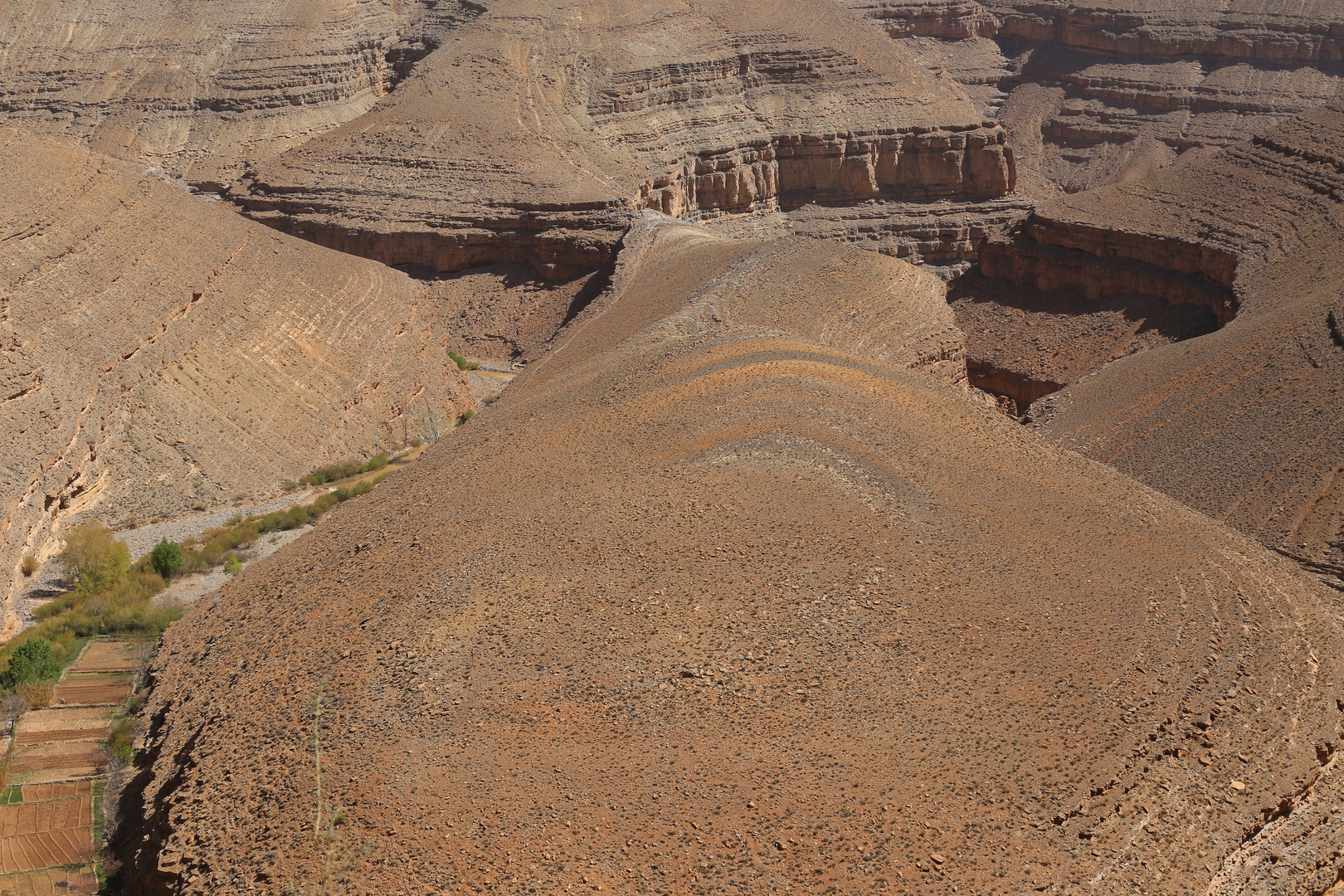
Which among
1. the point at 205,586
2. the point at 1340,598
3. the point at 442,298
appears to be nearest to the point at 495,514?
the point at 205,586

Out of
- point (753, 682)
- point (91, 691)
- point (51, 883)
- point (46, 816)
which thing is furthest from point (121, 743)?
point (753, 682)

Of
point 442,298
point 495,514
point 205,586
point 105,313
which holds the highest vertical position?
point 495,514

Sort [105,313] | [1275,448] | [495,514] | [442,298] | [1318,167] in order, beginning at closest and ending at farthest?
[495,514], [1275,448], [105,313], [1318,167], [442,298]

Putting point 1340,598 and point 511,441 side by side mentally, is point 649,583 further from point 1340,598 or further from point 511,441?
point 1340,598

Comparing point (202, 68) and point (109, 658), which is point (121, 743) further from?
point (202, 68)

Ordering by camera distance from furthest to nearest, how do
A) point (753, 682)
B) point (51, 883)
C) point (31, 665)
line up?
point (31, 665)
point (51, 883)
point (753, 682)

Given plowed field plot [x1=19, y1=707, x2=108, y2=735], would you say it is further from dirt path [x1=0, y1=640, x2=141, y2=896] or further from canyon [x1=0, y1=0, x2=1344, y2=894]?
canyon [x1=0, y1=0, x2=1344, y2=894]

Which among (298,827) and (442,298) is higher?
(298,827)

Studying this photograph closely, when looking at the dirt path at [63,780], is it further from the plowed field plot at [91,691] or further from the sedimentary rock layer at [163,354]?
the sedimentary rock layer at [163,354]
